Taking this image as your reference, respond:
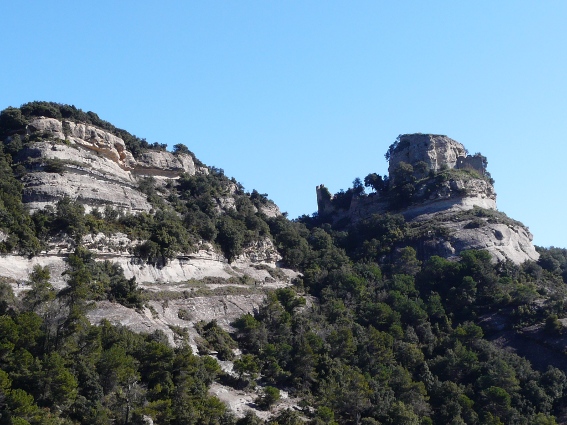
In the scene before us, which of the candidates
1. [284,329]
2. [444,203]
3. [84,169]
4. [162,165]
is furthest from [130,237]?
[444,203]

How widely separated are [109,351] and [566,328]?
129ft

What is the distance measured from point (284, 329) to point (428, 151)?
1902 inches

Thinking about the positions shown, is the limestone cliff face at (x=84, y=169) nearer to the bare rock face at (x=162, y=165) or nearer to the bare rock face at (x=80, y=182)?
the bare rock face at (x=80, y=182)

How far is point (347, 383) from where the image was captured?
50.2 metres

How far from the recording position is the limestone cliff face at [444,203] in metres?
78.5

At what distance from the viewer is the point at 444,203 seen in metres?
86.6

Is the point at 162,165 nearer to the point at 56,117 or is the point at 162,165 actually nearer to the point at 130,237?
the point at 56,117

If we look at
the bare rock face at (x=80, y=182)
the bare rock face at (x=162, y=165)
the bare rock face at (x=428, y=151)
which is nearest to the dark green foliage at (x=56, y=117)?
the bare rock face at (x=162, y=165)

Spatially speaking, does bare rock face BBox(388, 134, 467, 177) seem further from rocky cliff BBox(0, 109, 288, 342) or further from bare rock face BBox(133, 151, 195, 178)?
rocky cliff BBox(0, 109, 288, 342)

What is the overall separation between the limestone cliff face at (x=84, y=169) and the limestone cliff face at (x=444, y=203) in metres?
31.0

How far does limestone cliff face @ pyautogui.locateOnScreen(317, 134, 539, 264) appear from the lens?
258ft

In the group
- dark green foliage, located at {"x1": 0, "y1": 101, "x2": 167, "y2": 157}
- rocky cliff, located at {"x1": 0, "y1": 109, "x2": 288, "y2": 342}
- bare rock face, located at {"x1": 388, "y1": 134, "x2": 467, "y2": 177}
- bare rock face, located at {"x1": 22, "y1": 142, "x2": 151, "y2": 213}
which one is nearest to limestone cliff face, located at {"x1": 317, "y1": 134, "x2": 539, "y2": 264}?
bare rock face, located at {"x1": 388, "y1": 134, "x2": 467, "y2": 177}

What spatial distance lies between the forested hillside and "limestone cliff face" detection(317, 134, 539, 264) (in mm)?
1947

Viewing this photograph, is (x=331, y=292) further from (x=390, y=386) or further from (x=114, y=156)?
(x=114, y=156)
